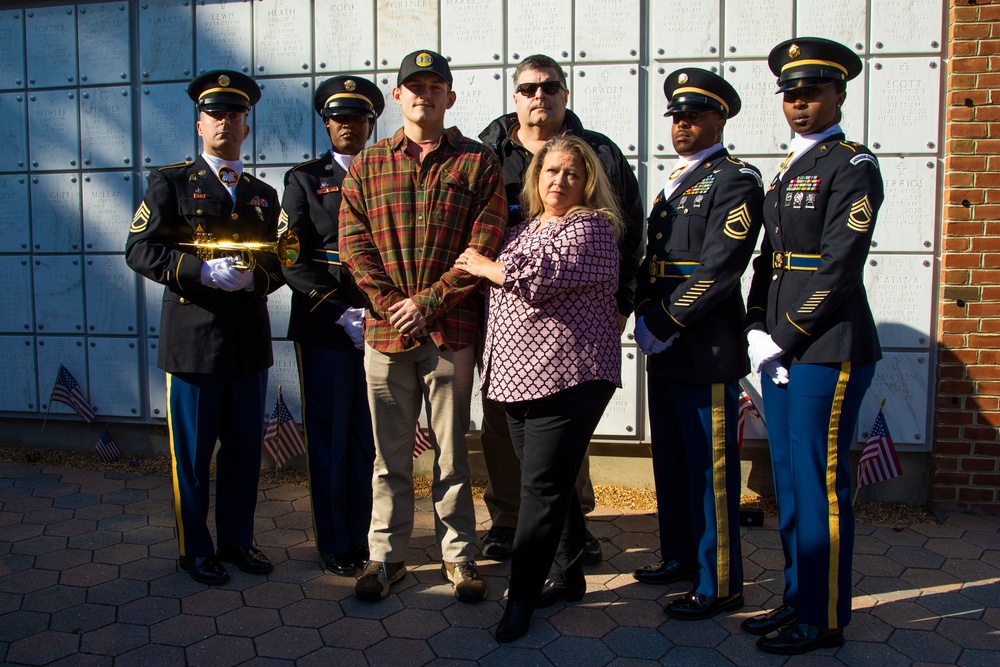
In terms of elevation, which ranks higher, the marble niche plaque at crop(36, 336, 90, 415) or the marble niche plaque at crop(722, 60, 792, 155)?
the marble niche plaque at crop(722, 60, 792, 155)

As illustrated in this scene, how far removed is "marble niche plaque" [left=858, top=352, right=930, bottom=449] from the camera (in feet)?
13.6

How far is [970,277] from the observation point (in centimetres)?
400

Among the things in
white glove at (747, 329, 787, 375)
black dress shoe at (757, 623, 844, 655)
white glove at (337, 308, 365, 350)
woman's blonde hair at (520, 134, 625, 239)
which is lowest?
black dress shoe at (757, 623, 844, 655)

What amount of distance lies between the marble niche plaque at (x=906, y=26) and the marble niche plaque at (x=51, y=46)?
4636 millimetres

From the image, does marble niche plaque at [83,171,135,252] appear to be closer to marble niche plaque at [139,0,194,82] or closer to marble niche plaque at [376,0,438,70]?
marble niche plaque at [139,0,194,82]

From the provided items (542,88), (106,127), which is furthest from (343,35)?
(542,88)

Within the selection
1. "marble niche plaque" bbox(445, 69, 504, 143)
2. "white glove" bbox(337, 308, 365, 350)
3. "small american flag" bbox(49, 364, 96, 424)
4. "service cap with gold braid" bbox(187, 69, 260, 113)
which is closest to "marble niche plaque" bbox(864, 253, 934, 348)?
"marble niche plaque" bbox(445, 69, 504, 143)

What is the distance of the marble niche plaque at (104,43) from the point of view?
4.79 metres

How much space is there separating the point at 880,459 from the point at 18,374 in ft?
17.0

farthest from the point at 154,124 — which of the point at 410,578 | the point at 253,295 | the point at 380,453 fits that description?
the point at 410,578

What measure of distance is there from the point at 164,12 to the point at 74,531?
3.02 metres

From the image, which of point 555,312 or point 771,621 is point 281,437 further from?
point 771,621

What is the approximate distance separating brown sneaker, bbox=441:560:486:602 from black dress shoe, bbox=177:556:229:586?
0.95 metres

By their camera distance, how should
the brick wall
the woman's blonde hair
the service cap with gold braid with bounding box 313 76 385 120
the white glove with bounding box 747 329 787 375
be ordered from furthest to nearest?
1. the brick wall
2. the service cap with gold braid with bounding box 313 76 385 120
3. the woman's blonde hair
4. the white glove with bounding box 747 329 787 375
